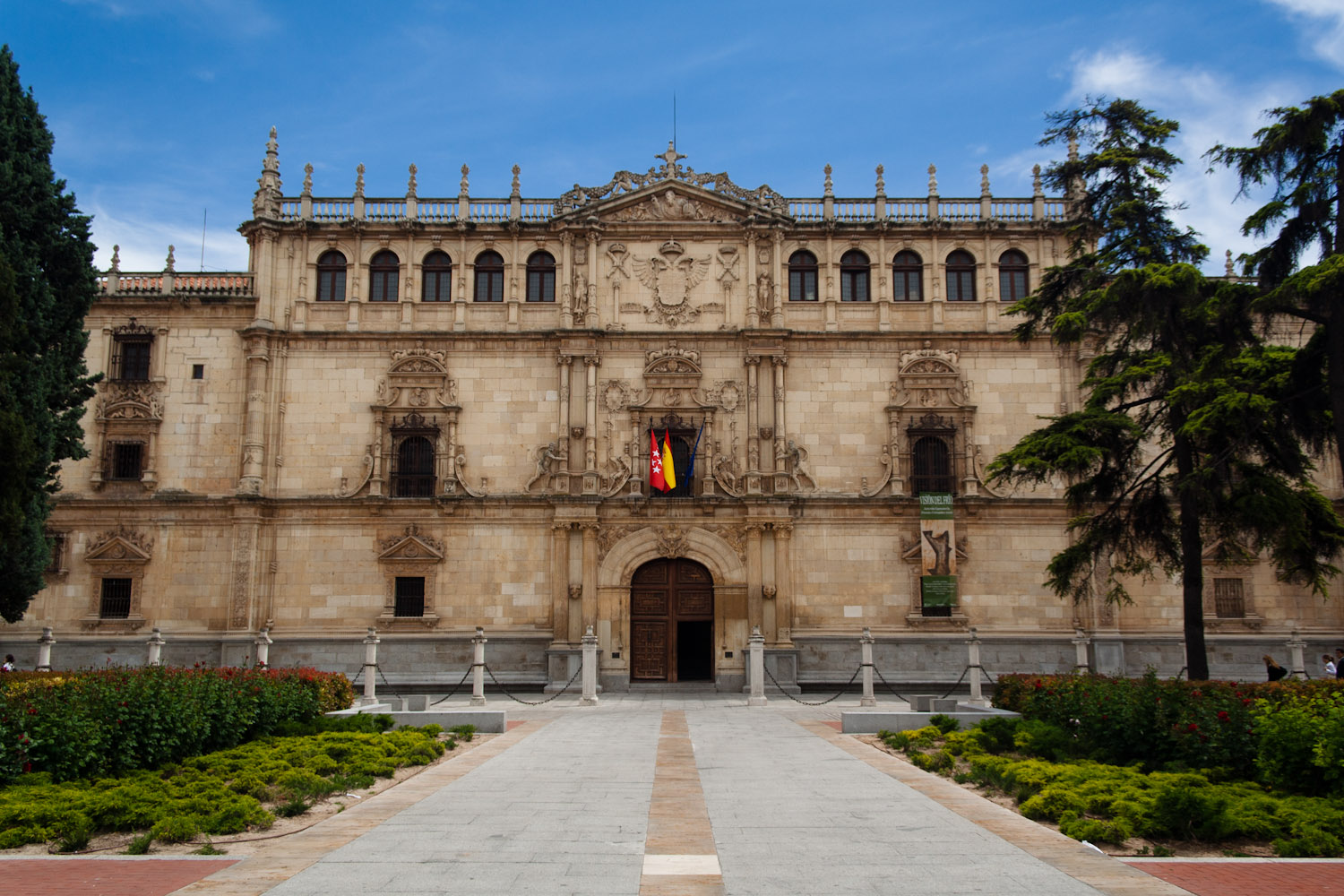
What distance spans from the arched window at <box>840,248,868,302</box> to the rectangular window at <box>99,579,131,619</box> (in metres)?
25.2

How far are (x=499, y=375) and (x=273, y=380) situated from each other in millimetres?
7366

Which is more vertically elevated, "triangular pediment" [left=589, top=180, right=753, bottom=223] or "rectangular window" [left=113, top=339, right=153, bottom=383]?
"triangular pediment" [left=589, top=180, right=753, bottom=223]

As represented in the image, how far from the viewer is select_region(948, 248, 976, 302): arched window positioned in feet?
115

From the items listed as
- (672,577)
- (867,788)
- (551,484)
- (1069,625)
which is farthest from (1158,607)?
(867,788)

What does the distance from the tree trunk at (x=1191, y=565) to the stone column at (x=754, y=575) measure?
13174mm

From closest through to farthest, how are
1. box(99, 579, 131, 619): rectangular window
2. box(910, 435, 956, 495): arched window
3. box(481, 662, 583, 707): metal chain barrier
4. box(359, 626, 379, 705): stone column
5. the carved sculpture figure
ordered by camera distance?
box(359, 626, 379, 705): stone column
box(481, 662, 583, 707): metal chain barrier
box(99, 579, 131, 619): rectangular window
the carved sculpture figure
box(910, 435, 956, 495): arched window

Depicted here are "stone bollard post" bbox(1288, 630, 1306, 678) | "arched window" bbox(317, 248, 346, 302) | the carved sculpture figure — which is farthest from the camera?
"arched window" bbox(317, 248, 346, 302)

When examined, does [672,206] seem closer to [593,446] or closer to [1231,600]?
[593,446]

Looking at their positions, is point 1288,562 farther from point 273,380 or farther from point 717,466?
point 273,380

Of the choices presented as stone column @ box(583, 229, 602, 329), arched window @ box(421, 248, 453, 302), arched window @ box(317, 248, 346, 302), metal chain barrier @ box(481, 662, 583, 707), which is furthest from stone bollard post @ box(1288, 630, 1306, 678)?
arched window @ box(317, 248, 346, 302)

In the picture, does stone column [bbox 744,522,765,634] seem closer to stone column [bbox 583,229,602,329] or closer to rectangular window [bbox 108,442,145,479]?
stone column [bbox 583,229,602,329]

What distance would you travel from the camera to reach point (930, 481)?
33.5 m

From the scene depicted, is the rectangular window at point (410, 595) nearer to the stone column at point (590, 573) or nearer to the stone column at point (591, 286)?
the stone column at point (590, 573)

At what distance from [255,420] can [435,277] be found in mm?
7497
